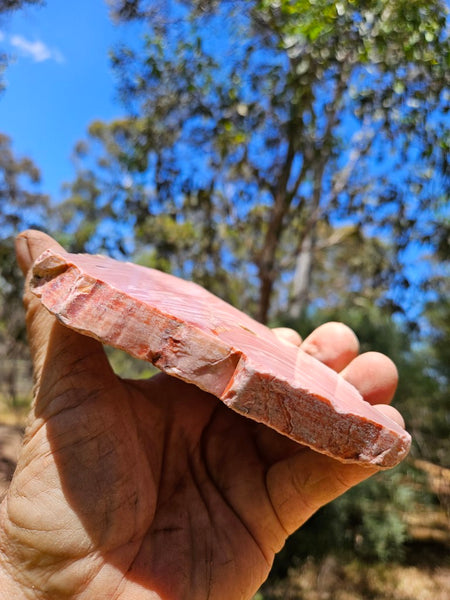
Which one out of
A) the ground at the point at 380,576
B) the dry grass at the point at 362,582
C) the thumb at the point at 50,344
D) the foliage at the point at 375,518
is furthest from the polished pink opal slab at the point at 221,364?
the dry grass at the point at 362,582

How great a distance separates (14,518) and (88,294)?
0.60 metres

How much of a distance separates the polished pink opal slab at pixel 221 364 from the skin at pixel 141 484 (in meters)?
0.31

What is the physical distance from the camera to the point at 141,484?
137 cm

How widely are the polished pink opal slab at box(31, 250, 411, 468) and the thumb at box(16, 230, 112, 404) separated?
0.79 ft

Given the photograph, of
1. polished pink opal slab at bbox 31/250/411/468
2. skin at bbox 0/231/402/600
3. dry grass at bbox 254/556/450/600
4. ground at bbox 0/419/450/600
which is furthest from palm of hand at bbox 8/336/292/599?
dry grass at bbox 254/556/450/600

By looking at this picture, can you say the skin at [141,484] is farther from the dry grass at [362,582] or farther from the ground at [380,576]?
the dry grass at [362,582]

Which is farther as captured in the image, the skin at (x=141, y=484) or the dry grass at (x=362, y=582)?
the dry grass at (x=362, y=582)

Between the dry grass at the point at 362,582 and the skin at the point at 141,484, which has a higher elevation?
the skin at the point at 141,484

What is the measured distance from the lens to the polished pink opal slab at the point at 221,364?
3.38ft

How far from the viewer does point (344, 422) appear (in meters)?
1.07

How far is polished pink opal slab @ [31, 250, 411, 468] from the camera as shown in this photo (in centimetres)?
103

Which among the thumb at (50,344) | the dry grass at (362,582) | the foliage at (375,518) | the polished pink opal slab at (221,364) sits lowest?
the dry grass at (362,582)

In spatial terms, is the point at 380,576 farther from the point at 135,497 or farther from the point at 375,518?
the point at 135,497

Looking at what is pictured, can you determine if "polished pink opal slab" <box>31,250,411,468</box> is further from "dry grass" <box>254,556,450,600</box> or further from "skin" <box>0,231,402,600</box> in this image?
"dry grass" <box>254,556,450,600</box>
